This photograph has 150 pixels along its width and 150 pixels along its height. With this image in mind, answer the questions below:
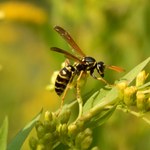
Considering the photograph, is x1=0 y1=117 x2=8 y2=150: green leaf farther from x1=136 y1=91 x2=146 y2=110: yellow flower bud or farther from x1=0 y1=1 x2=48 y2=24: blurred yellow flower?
x1=0 y1=1 x2=48 y2=24: blurred yellow flower

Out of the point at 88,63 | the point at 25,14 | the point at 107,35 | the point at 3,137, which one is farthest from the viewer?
the point at 25,14

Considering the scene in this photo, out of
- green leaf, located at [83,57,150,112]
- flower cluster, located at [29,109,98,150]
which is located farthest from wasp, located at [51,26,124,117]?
flower cluster, located at [29,109,98,150]

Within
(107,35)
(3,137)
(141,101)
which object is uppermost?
(107,35)

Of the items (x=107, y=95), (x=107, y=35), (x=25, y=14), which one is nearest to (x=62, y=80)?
(x=107, y=95)

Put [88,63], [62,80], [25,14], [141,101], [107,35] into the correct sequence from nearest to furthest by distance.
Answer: [141,101] → [62,80] → [88,63] → [107,35] → [25,14]

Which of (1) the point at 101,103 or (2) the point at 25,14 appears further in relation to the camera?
(2) the point at 25,14

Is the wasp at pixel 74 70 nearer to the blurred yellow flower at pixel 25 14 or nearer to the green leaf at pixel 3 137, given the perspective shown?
the green leaf at pixel 3 137

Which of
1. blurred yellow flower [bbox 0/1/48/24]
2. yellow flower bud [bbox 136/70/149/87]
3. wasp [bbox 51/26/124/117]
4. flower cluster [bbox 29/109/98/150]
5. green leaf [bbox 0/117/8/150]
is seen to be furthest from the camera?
blurred yellow flower [bbox 0/1/48/24]

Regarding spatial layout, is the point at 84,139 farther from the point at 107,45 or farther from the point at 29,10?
the point at 29,10

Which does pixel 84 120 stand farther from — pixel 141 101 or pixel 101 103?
pixel 141 101

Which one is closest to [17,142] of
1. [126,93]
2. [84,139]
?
[84,139]

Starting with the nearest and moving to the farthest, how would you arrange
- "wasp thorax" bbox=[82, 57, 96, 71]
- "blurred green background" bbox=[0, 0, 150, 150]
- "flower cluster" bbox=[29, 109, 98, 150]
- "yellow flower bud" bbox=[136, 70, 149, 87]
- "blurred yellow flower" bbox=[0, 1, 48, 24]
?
1. "flower cluster" bbox=[29, 109, 98, 150]
2. "yellow flower bud" bbox=[136, 70, 149, 87]
3. "wasp thorax" bbox=[82, 57, 96, 71]
4. "blurred green background" bbox=[0, 0, 150, 150]
5. "blurred yellow flower" bbox=[0, 1, 48, 24]
